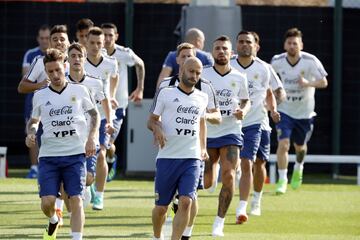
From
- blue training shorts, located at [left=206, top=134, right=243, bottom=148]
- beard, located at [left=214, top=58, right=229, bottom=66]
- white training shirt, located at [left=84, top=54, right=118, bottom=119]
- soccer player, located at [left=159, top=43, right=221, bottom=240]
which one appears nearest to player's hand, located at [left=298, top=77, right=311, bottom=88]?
white training shirt, located at [left=84, top=54, right=118, bottom=119]

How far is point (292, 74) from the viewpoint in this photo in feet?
65.9

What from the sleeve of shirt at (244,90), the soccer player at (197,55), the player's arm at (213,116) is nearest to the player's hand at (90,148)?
the player's arm at (213,116)

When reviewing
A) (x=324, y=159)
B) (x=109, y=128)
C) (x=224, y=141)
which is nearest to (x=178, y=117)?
(x=224, y=141)

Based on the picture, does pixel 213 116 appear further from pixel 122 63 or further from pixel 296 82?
pixel 296 82

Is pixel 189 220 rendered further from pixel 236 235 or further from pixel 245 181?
pixel 245 181

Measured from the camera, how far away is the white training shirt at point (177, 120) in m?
13.1

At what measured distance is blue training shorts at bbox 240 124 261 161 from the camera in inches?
640

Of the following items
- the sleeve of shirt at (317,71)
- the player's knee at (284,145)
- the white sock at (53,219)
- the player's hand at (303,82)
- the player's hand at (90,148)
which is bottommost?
the white sock at (53,219)

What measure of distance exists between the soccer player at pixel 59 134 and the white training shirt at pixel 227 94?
2.30 meters

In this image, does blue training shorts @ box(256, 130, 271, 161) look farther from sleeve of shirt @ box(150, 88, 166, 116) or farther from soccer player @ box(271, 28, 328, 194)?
sleeve of shirt @ box(150, 88, 166, 116)

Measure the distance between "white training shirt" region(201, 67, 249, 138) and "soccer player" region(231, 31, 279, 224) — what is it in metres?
0.83

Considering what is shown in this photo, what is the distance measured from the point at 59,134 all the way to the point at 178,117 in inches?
45.1

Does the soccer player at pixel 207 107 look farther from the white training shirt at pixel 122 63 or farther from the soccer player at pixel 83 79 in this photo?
the white training shirt at pixel 122 63

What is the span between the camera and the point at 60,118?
1330 centimetres
